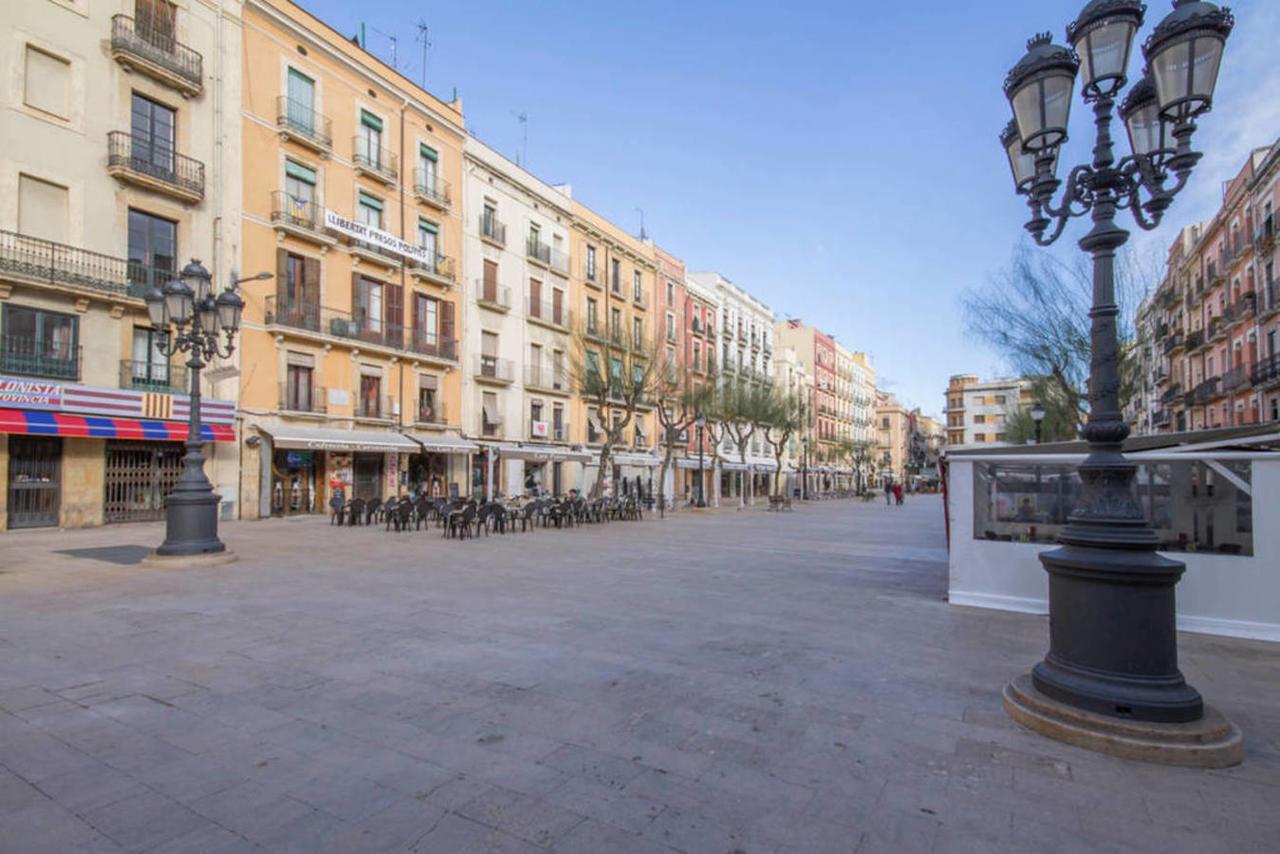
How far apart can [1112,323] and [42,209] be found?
22.2 meters

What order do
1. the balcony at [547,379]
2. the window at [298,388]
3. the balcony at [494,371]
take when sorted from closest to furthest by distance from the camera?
1. the window at [298,388]
2. the balcony at [494,371]
3. the balcony at [547,379]

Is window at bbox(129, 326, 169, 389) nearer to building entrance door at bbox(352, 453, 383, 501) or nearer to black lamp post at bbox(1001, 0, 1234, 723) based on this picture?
building entrance door at bbox(352, 453, 383, 501)

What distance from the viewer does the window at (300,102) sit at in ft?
74.1

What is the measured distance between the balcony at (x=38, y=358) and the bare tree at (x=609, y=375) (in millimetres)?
15265

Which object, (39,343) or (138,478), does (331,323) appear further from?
(39,343)

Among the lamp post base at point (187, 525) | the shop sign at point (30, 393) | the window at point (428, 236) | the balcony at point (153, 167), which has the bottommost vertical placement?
the lamp post base at point (187, 525)

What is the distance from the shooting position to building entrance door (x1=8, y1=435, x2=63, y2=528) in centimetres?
1623

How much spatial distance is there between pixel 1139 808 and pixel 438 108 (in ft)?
103

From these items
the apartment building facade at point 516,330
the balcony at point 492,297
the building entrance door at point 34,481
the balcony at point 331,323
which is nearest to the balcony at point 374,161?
the apartment building facade at point 516,330

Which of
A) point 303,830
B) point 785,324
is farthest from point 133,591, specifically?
point 785,324

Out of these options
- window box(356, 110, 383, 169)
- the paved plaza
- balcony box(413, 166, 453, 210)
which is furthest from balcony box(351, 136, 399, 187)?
the paved plaza

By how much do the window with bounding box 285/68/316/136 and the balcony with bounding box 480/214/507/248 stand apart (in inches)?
326

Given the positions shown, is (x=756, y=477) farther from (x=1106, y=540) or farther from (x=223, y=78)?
(x=1106, y=540)

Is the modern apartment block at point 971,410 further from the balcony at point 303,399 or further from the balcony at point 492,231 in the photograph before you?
the balcony at point 303,399
